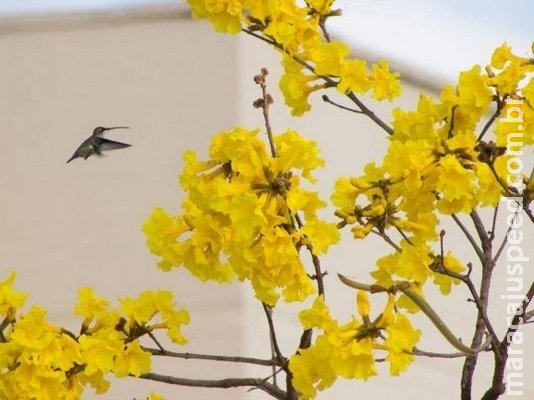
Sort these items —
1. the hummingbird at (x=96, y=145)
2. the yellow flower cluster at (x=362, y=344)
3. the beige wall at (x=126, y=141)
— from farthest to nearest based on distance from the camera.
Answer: the beige wall at (x=126, y=141), the hummingbird at (x=96, y=145), the yellow flower cluster at (x=362, y=344)

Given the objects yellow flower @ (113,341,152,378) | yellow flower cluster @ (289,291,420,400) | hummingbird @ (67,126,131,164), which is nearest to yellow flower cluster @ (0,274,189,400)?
yellow flower @ (113,341,152,378)

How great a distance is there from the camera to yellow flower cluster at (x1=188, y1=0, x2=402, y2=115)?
0.72 metres

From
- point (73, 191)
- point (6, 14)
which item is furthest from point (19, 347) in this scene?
point (6, 14)

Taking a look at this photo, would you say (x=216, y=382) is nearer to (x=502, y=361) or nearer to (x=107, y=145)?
(x=502, y=361)

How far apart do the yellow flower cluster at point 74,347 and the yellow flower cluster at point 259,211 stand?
0.25 feet

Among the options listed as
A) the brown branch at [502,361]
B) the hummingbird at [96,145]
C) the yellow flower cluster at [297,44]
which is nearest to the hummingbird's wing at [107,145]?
the hummingbird at [96,145]

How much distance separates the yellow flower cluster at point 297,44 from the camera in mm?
723

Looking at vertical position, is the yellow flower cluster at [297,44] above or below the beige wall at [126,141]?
below

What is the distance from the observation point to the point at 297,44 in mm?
754

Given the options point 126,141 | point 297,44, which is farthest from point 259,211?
point 126,141

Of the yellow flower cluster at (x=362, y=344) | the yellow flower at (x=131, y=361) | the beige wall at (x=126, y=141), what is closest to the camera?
the yellow flower cluster at (x=362, y=344)

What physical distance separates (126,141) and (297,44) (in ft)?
1.95

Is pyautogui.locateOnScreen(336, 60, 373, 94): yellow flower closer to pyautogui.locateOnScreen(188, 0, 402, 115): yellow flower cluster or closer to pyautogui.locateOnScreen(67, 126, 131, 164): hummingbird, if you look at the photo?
pyautogui.locateOnScreen(188, 0, 402, 115): yellow flower cluster

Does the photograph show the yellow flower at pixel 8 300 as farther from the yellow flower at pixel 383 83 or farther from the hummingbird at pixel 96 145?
the hummingbird at pixel 96 145
